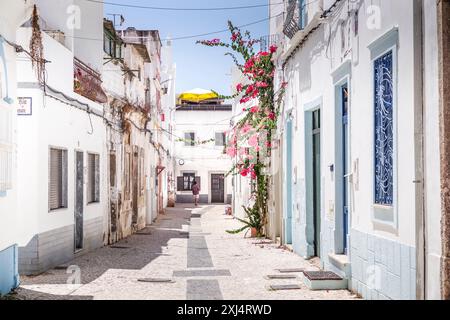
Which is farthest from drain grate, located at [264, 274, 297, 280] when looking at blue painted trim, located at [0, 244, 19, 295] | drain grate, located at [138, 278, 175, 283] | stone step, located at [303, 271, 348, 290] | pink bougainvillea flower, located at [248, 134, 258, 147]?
pink bougainvillea flower, located at [248, 134, 258, 147]

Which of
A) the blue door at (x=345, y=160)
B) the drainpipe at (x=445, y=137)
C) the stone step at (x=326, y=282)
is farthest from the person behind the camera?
the blue door at (x=345, y=160)

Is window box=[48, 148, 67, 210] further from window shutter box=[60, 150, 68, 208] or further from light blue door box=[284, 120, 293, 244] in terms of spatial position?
light blue door box=[284, 120, 293, 244]

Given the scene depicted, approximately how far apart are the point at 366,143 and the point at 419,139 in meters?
1.67

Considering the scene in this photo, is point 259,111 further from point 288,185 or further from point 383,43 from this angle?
point 383,43

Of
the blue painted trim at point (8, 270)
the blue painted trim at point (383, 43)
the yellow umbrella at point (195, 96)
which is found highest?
the yellow umbrella at point (195, 96)

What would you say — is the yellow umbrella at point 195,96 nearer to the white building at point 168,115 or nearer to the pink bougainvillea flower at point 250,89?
the white building at point 168,115

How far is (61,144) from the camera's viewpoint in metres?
10.7

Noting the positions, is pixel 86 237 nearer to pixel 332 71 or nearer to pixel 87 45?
pixel 87 45

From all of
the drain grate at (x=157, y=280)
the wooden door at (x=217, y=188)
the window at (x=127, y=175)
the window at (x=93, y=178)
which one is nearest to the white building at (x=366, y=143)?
the drain grate at (x=157, y=280)

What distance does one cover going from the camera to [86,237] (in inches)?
491

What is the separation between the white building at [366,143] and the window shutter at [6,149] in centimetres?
423

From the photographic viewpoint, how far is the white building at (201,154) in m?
39.0

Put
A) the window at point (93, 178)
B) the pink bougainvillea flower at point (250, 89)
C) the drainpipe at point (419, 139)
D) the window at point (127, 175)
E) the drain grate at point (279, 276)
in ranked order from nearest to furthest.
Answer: the drainpipe at point (419, 139) → the drain grate at point (279, 276) → the window at point (93, 178) → the pink bougainvillea flower at point (250, 89) → the window at point (127, 175)
